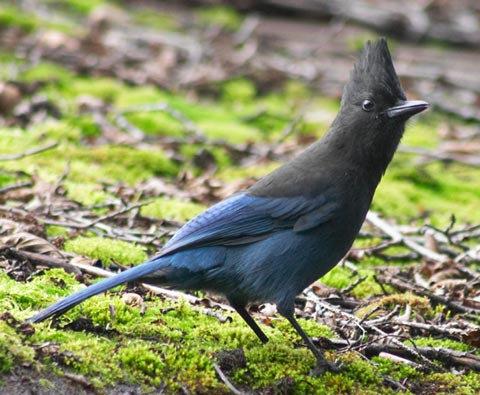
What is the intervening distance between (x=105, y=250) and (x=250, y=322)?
1.31 m

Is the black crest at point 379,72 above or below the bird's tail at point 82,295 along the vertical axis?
above

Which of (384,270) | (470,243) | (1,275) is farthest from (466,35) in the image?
(1,275)

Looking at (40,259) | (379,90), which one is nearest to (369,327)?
(379,90)

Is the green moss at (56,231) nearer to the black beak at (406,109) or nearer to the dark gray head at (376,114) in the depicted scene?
the dark gray head at (376,114)

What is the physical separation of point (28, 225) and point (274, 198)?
173 cm

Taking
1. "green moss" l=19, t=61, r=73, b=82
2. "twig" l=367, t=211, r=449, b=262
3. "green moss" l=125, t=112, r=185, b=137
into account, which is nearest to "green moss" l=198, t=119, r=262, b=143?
"green moss" l=125, t=112, r=185, b=137

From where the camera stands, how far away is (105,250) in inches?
217

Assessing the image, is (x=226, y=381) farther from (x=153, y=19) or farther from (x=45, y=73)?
(x=153, y=19)

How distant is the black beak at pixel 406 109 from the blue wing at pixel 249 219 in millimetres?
698

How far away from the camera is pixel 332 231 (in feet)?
15.4

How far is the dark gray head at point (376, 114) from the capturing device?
5004mm

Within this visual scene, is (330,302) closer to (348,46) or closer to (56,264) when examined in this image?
(56,264)

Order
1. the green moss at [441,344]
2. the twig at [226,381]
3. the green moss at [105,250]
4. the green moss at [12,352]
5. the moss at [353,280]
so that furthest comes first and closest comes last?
the moss at [353,280], the green moss at [105,250], the green moss at [441,344], the twig at [226,381], the green moss at [12,352]

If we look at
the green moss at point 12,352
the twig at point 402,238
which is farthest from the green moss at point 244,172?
the green moss at point 12,352
